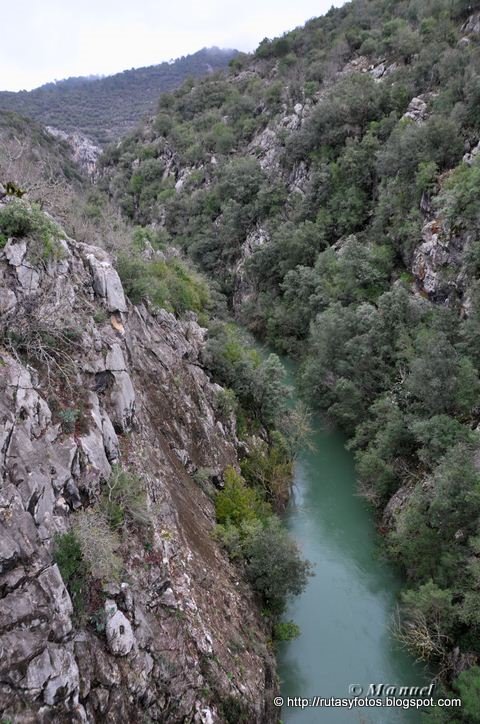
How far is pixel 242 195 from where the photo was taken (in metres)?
46.0

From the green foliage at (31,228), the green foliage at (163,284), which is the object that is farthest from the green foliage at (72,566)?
the green foliage at (163,284)

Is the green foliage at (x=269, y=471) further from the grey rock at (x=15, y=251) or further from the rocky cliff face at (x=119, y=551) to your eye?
the grey rock at (x=15, y=251)

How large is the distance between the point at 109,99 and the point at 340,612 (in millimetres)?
139392

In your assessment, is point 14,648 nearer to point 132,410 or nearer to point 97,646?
point 97,646

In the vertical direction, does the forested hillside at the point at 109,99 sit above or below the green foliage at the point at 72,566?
above

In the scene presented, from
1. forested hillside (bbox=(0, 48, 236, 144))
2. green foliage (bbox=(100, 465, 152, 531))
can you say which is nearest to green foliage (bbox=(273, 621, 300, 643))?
green foliage (bbox=(100, 465, 152, 531))

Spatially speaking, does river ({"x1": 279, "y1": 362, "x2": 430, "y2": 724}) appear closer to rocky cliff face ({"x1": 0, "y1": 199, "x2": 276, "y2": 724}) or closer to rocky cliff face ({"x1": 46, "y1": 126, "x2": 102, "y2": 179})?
rocky cliff face ({"x1": 0, "y1": 199, "x2": 276, "y2": 724})

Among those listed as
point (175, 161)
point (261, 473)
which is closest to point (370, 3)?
point (175, 161)

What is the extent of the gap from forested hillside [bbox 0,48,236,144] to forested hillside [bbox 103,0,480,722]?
34.8 metres

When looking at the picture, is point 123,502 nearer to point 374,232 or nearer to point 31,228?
point 31,228

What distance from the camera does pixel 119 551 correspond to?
35.2 ft

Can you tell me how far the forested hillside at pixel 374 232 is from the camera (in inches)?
658

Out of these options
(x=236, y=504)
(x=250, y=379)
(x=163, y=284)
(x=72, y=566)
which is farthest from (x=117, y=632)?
(x=163, y=284)

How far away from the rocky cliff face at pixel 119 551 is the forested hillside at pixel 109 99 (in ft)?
268
